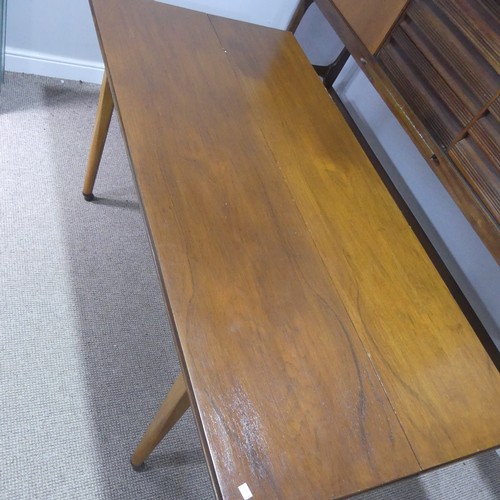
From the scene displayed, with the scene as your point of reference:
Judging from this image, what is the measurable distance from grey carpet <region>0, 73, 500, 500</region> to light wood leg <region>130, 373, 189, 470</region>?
0.29ft

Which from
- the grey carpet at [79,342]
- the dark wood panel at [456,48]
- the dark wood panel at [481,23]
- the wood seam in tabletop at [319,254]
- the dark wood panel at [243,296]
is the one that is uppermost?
the dark wood panel at [481,23]

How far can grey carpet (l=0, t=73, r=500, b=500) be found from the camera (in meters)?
1.02

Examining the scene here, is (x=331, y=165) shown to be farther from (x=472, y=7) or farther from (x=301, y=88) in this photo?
(x=472, y=7)

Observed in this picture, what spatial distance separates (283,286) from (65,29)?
1.55 meters

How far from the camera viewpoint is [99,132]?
1274 mm

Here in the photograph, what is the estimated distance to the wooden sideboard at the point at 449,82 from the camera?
0.89 metres

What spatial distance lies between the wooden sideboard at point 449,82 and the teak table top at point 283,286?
171mm

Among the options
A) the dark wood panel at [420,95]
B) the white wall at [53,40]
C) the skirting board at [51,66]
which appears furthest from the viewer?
the skirting board at [51,66]

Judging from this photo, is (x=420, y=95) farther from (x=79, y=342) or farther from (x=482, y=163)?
(x=79, y=342)

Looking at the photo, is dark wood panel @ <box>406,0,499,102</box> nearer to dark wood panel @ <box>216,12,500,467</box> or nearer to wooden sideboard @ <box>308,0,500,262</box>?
wooden sideboard @ <box>308,0,500,262</box>

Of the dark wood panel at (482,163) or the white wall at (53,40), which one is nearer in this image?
the dark wood panel at (482,163)

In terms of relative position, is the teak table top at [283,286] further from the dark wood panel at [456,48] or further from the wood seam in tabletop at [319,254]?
the dark wood panel at [456,48]

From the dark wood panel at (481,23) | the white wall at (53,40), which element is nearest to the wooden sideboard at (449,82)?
the dark wood panel at (481,23)

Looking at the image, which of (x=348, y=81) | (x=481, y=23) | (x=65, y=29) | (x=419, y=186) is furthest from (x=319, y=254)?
(x=65, y=29)
